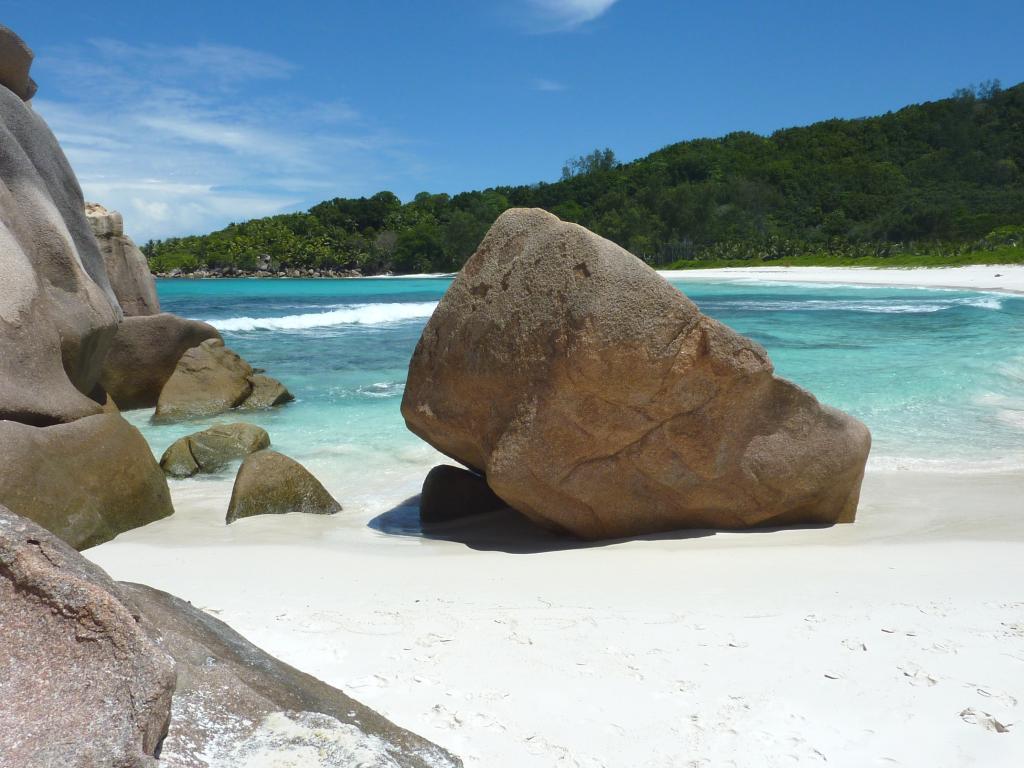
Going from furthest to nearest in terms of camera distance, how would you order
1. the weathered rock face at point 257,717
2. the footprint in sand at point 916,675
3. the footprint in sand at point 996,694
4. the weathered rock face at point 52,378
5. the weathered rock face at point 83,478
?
the weathered rock face at point 52,378 < the weathered rock face at point 83,478 < the footprint in sand at point 916,675 < the footprint in sand at point 996,694 < the weathered rock face at point 257,717

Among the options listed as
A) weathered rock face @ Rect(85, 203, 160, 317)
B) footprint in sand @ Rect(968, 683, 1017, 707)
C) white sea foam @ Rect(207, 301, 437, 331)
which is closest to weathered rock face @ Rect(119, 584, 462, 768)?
footprint in sand @ Rect(968, 683, 1017, 707)

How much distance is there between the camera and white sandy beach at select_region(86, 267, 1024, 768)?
253cm

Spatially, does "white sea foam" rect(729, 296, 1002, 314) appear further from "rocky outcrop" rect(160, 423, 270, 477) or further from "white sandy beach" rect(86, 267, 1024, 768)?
"white sandy beach" rect(86, 267, 1024, 768)

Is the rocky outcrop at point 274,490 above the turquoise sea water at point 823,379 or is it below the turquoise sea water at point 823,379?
above

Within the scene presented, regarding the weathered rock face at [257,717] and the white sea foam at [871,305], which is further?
the white sea foam at [871,305]

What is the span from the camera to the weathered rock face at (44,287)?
5.20 meters

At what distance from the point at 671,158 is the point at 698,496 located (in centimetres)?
10002

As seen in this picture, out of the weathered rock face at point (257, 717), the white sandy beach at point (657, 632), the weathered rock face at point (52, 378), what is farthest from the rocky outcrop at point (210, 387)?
the weathered rock face at point (257, 717)

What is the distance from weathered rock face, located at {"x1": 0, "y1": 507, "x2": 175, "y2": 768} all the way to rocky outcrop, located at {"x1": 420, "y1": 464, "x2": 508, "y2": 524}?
165 inches

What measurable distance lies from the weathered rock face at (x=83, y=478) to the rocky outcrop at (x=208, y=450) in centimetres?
164

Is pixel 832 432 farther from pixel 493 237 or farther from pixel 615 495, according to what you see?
pixel 493 237

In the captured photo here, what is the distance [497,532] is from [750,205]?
8188 centimetres

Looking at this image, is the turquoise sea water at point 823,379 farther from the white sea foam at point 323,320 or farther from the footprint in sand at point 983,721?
the footprint in sand at point 983,721

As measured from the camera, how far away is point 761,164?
91562mm
